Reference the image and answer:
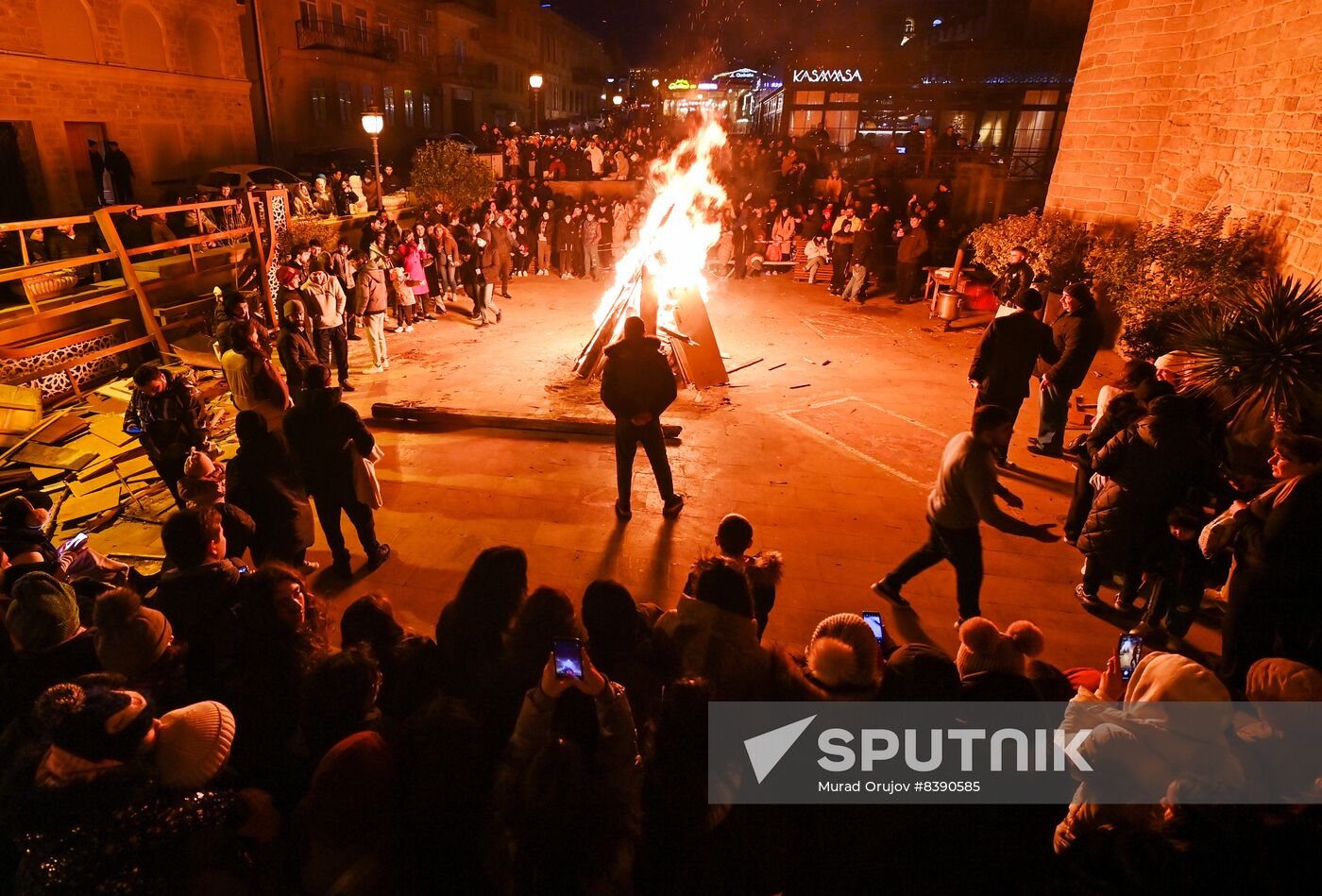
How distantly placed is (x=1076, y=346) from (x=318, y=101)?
96.1ft

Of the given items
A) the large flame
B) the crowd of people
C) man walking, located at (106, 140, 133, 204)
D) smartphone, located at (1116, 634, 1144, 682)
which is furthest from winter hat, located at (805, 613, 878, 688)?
man walking, located at (106, 140, 133, 204)

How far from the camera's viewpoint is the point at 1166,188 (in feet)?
36.3

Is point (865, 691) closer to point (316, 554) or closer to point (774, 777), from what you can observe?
point (774, 777)

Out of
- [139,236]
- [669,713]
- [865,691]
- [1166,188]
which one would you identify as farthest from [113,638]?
[1166,188]

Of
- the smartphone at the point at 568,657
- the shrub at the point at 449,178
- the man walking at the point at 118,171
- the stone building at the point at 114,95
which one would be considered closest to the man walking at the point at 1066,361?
the smartphone at the point at 568,657

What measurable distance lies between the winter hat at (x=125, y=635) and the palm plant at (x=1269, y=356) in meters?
7.41

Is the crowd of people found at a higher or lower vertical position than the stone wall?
lower

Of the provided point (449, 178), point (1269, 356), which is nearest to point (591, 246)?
point (449, 178)

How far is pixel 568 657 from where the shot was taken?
93.9 inches

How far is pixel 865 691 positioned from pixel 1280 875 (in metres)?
1.25

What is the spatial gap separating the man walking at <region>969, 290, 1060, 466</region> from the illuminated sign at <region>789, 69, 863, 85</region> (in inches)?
828

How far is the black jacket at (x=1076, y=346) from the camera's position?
Result: 23.0ft

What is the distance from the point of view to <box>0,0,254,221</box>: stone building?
16.3 m

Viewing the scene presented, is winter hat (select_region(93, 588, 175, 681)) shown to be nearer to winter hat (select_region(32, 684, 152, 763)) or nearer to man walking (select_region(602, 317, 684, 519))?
winter hat (select_region(32, 684, 152, 763))
